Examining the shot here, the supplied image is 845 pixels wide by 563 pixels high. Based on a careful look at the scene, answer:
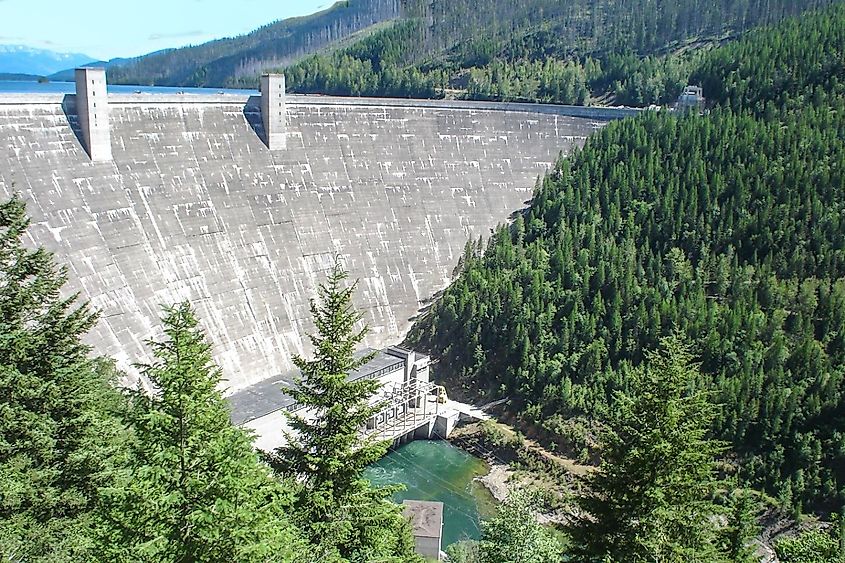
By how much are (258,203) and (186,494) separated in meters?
31.2

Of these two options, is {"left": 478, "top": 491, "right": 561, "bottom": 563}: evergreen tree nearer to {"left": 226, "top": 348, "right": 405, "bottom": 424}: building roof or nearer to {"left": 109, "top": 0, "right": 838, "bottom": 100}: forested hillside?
{"left": 226, "top": 348, "right": 405, "bottom": 424}: building roof

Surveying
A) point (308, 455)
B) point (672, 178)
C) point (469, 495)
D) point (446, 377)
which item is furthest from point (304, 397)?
point (672, 178)

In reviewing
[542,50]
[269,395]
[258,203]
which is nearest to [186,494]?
[269,395]

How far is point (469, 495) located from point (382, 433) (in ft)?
16.4

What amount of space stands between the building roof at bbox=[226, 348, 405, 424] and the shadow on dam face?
1.03m

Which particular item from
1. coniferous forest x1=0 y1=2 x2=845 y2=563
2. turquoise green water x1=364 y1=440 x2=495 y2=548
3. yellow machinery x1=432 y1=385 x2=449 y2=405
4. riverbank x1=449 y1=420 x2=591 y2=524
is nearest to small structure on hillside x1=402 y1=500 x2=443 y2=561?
turquoise green water x1=364 y1=440 x2=495 y2=548

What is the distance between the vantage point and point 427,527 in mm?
26797

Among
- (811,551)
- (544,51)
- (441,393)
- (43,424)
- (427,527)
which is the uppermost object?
(544,51)

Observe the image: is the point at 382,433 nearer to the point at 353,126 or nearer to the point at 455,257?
the point at 455,257

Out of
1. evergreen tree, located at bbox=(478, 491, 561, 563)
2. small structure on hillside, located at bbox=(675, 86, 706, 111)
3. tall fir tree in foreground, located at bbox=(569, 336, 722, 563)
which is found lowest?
evergreen tree, located at bbox=(478, 491, 561, 563)

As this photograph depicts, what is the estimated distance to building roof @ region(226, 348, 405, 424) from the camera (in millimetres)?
30734

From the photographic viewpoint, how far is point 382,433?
3500cm

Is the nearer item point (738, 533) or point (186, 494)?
Result: point (186, 494)

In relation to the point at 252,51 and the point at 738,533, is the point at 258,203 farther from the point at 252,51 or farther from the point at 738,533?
the point at 252,51
